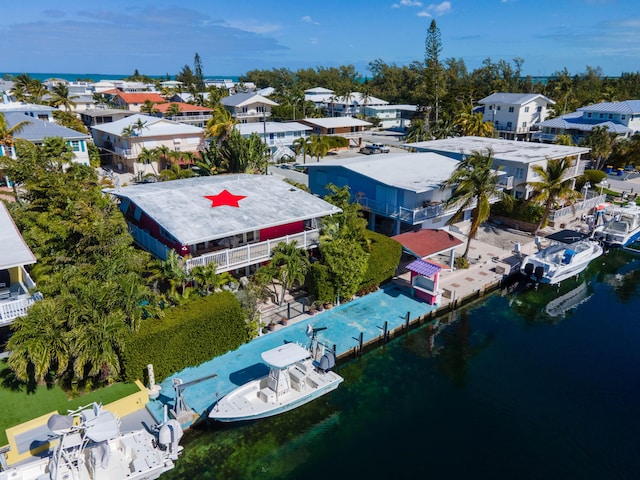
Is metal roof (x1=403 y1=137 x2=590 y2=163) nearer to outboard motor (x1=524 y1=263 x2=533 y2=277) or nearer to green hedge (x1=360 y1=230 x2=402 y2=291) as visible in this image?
outboard motor (x1=524 y1=263 x2=533 y2=277)

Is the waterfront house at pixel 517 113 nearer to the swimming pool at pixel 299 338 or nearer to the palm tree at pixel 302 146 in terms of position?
the palm tree at pixel 302 146

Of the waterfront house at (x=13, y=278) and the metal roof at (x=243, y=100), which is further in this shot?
the metal roof at (x=243, y=100)

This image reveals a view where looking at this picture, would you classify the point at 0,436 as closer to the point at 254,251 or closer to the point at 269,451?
the point at 269,451

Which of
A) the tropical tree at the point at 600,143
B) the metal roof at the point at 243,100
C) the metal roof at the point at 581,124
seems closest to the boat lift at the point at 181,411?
the tropical tree at the point at 600,143

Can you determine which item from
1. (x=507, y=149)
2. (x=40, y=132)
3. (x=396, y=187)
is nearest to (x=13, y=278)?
(x=396, y=187)

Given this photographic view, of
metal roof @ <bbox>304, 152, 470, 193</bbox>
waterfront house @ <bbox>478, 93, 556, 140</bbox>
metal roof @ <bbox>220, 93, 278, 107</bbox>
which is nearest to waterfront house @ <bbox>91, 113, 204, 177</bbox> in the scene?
metal roof @ <bbox>304, 152, 470, 193</bbox>

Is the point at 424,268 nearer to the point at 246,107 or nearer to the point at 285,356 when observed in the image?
the point at 285,356
